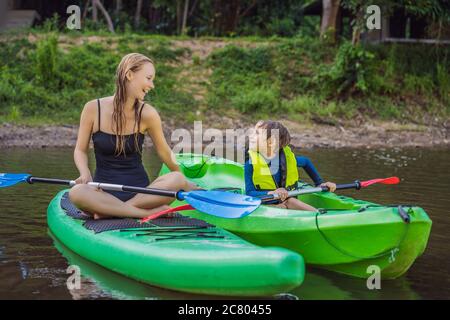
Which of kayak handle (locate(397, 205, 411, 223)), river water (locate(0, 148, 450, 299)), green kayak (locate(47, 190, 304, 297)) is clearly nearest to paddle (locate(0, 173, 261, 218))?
green kayak (locate(47, 190, 304, 297))

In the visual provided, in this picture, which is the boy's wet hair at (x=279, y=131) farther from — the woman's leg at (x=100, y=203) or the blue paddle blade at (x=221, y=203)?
the woman's leg at (x=100, y=203)

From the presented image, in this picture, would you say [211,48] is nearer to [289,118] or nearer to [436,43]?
[289,118]

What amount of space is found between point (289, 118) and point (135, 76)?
1145cm

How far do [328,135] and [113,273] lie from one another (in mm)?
11231

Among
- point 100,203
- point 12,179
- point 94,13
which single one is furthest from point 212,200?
point 94,13

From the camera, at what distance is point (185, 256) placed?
525 centimetres

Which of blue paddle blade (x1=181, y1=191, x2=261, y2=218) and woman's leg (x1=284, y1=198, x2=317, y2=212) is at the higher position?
blue paddle blade (x1=181, y1=191, x2=261, y2=218)

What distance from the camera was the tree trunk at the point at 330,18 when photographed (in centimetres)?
2066

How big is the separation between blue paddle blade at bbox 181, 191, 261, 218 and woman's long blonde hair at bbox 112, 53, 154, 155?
65cm

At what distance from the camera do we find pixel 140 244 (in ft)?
18.4

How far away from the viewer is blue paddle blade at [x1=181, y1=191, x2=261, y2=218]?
6.04 metres

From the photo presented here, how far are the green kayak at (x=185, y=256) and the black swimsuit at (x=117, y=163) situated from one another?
1.09 feet

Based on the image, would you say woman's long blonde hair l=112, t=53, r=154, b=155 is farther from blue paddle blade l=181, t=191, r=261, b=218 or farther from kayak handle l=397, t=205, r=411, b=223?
kayak handle l=397, t=205, r=411, b=223
